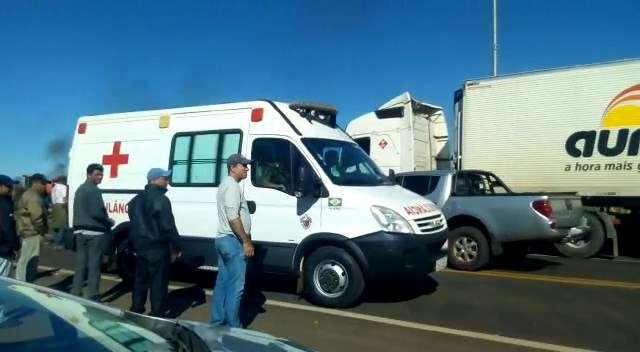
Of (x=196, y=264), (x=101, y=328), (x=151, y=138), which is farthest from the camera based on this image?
(x=151, y=138)

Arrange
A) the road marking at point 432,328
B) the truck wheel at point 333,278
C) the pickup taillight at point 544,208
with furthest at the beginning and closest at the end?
the pickup taillight at point 544,208 → the truck wheel at point 333,278 → the road marking at point 432,328

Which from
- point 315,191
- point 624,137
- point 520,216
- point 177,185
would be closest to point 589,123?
point 624,137

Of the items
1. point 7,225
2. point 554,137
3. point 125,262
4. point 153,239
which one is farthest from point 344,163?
point 554,137

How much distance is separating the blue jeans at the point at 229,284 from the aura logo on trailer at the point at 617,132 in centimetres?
885

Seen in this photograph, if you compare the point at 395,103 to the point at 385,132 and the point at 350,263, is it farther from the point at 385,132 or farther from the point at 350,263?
the point at 350,263

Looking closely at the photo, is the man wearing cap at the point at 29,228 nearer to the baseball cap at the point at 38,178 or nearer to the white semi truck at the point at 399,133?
the baseball cap at the point at 38,178

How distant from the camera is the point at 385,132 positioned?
1365 cm

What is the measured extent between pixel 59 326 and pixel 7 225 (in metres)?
4.49

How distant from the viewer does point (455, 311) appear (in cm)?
699

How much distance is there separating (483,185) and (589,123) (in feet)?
8.65

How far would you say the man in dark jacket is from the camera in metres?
6.06

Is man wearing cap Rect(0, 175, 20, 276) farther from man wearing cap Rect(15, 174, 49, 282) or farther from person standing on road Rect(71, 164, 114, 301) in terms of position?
person standing on road Rect(71, 164, 114, 301)

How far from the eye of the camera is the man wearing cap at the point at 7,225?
6.32m

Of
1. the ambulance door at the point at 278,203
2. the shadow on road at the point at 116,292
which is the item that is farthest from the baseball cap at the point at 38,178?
the ambulance door at the point at 278,203
